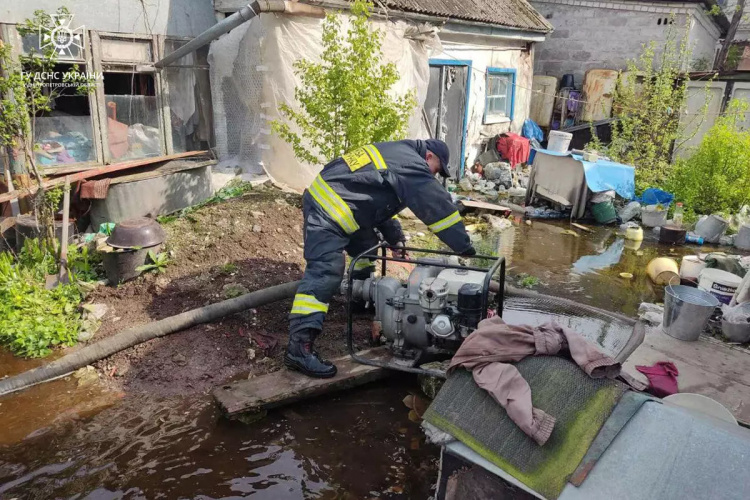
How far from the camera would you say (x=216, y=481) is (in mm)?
3373

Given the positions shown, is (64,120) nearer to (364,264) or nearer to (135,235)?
A: (135,235)

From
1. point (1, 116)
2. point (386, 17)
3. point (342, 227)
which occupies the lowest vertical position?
point (342, 227)

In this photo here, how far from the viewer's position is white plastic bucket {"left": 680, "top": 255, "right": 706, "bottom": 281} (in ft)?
21.0

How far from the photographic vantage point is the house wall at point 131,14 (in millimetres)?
6449

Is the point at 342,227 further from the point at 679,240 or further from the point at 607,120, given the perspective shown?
the point at 607,120

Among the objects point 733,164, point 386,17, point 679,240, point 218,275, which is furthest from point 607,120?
point 218,275

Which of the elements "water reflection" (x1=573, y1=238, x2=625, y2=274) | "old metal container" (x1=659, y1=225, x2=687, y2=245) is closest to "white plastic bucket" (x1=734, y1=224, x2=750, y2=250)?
"old metal container" (x1=659, y1=225, x2=687, y2=245)

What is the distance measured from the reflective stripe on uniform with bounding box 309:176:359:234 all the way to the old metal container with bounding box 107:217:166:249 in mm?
2439

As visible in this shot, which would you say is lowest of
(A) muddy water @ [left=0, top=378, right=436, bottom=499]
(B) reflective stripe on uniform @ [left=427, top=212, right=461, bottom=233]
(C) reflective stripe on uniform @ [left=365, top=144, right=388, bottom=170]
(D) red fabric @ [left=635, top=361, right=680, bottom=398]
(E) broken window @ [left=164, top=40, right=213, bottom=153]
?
(A) muddy water @ [left=0, top=378, right=436, bottom=499]

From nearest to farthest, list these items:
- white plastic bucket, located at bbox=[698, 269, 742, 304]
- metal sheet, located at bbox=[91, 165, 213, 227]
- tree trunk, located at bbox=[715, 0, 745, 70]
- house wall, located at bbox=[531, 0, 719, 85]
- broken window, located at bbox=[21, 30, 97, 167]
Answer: white plastic bucket, located at bbox=[698, 269, 742, 304], broken window, located at bbox=[21, 30, 97, 167], metal sheet, located at bbox=[91, 165, 213, 227], house wall, located at bbox=[531, 0, 719, 85], tree trunk, located at bbox=[715, 0, 745, 70]

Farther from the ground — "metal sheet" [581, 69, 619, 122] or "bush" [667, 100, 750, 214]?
"metal sheet" [581, 69, 619, 122]

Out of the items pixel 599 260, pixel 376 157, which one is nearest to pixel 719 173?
pixel 599 260

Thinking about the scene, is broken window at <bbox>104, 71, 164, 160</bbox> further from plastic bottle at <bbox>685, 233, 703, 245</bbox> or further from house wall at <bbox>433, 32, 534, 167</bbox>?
plastic bottle at <bbox>685, 233, 703, 245</bbox>

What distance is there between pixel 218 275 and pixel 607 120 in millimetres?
11011
